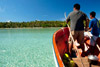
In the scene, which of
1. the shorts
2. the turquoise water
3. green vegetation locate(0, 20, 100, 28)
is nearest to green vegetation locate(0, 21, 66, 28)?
green vegetation locate(0, 20, 100, 28)

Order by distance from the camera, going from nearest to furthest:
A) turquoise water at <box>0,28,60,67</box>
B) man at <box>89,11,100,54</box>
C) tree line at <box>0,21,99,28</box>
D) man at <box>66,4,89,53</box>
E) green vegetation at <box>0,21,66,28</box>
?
man at <box>66,4,89,53</box> → man at <box>89,11,100,54</box> → turquoise water at <box>0,28,60,67</box> → green vegetation at <box>0,21,66,28</box> → tree line at <box>0,21,99,28</box>

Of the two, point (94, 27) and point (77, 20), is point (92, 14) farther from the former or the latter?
point (77, 20)

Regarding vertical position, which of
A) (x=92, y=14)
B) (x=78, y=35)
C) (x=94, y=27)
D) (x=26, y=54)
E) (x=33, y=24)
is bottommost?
(x=26, y=54)

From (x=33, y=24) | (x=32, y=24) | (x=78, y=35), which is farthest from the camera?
(x=32, y=24)

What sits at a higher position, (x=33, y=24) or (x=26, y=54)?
(x=33, y=24)

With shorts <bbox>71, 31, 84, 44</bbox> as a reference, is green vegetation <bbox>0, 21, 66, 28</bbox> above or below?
above

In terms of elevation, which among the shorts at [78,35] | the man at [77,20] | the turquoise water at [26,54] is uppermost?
the man at [77,20]

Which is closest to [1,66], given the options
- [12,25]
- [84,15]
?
[84,15]

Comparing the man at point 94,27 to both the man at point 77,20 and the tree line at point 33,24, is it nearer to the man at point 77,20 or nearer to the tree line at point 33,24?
the man at point 77,20

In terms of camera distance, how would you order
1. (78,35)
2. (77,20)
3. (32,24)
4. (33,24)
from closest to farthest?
(77,20), (78,35), (33,24), (32,24)

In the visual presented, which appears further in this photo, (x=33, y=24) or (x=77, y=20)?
(x=33, y=24)

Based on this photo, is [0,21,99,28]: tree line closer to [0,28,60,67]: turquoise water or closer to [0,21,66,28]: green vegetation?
[0,21,66,28]: green vegetation

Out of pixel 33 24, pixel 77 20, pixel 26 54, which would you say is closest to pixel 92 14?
pixel 77 20

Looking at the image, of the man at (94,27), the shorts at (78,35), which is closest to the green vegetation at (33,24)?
the man at (94,27)
